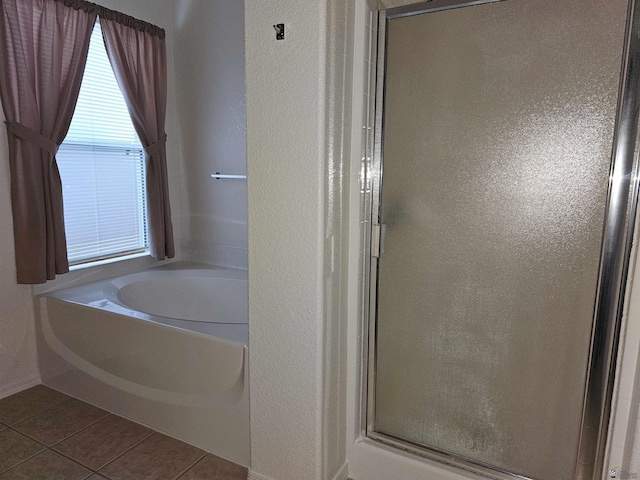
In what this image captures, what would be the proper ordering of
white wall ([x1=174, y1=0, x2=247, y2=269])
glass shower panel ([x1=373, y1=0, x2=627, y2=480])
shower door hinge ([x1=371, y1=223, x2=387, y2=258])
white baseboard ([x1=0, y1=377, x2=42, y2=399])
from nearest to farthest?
glass shower panel ([x1=373, y1=0, x2=627, y2=480])
shower door hinge ([x1=371, y1=223, x2=387, y2=258])
white baseboard ([x1=0, y1=377, x2=42, y2=399])
white wall ([x1=174, y1=0, x2=247, y2=269])

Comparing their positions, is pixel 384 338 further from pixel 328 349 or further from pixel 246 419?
pixel 246 419

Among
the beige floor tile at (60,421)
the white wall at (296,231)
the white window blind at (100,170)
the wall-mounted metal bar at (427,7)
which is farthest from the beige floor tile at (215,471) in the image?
the wall-mounted metal bar at (427,7)

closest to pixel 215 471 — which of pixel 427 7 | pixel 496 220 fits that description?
pixel 496 220

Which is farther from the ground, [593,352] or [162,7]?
[162,7]

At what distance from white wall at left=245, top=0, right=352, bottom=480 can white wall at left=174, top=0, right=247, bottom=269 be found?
4.44 feet

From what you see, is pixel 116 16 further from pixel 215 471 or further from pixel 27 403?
pixel 215 471

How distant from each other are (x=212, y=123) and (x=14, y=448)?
2.03 meters

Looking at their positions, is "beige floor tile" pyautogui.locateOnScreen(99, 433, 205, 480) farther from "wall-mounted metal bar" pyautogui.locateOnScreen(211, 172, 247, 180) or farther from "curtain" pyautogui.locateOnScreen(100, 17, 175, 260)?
"wall-mounted metal bar" pyautogui.locateOnScreen(211, 172, 247, 180)

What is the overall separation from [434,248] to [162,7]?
2506 mm

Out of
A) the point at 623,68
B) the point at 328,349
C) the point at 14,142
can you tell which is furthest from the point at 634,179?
the point at 14,142

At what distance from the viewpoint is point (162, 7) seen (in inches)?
113

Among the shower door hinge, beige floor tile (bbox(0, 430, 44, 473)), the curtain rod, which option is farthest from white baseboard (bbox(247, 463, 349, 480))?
the curtain rod

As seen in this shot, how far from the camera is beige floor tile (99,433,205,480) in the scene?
5.72ft

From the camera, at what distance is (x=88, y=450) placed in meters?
1.89
